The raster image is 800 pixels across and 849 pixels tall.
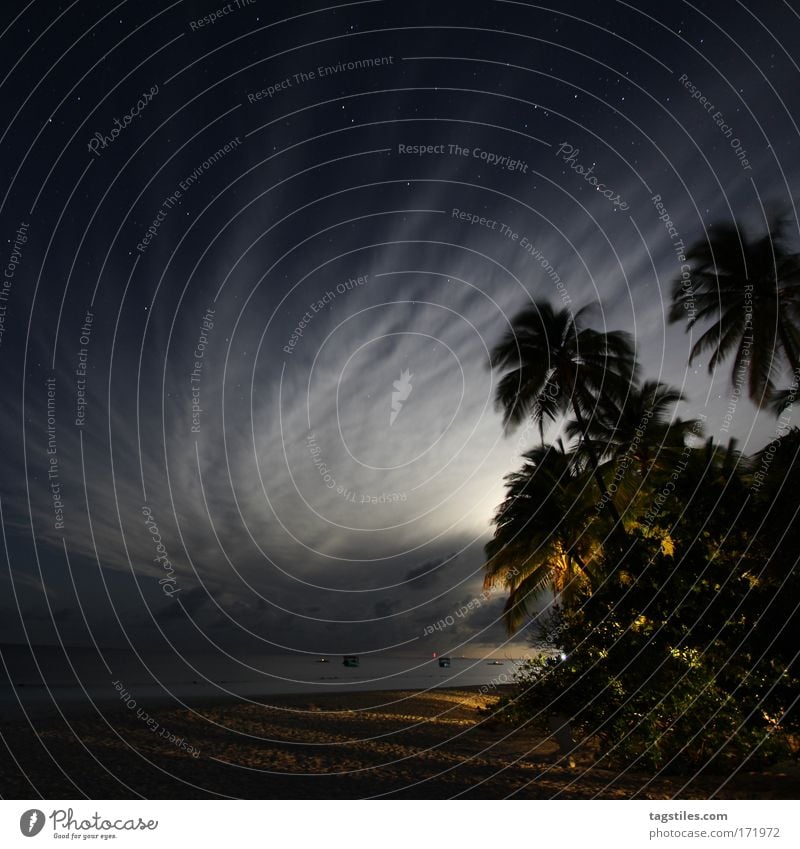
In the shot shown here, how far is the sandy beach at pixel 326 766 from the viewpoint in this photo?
37.0 feet

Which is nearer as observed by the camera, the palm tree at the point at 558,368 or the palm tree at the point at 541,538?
the palm tree at the point at 541,538

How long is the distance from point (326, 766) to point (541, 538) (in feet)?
49.3

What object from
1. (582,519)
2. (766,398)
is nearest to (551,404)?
(582,519)

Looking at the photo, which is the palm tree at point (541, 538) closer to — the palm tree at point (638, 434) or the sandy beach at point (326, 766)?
the palm tree at point (638, 434)

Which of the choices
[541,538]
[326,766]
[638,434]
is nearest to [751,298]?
[638,434]

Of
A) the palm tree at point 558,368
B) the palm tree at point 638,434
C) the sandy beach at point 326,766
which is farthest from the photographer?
the palm tree at point 558,368

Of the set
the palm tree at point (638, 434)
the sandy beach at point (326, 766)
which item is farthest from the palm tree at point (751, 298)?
the sandy beach at point (326, 766)

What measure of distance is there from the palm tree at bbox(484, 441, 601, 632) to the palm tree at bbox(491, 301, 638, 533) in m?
2.61

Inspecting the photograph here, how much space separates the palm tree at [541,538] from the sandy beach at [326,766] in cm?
688

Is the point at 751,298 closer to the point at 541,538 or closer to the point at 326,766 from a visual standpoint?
the point at 541,538

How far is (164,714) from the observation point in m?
27.4

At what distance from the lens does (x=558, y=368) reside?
97.9 feet
